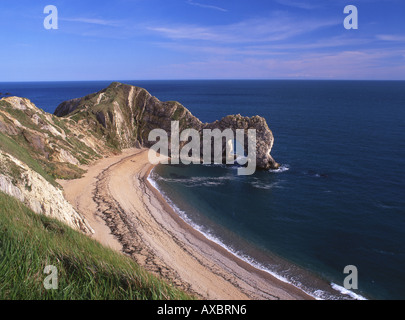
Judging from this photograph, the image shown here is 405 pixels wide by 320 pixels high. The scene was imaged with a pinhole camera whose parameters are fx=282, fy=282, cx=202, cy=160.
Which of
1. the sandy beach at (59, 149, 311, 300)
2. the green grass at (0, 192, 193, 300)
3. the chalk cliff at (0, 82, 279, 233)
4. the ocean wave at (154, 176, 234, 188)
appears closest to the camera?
the green grass at (0, 192, 193, 300)

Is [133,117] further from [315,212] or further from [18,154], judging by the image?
[315,212]

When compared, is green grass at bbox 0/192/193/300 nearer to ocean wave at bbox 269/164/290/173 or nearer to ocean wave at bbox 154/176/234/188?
ocean wave at bbox 154/176/234/188

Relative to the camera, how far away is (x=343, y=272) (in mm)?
23594

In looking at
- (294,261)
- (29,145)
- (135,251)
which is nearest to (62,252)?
(135,251)

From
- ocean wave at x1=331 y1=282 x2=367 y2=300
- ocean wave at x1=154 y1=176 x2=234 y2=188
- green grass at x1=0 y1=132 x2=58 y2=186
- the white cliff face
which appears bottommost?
ocean wave at x1=331 y1=282 x2=367 y2=300

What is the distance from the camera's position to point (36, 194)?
2195cm

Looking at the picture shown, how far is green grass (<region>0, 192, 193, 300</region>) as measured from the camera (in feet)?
22.0

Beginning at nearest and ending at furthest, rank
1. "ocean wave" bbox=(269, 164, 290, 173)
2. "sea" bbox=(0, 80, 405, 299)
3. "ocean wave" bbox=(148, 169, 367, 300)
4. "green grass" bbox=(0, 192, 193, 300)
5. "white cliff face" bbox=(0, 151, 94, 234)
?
"green grass" bbox=(0, 192, 193, 300) < "white cliff face" bbox=(0, 151, 94, 234) < "ocean wave" bbox=(148, 169, 367, 300) < "sea" bbox=(0, 80, 405, 299) < "ocean wave" bbox=(269, 164, 290, 173)

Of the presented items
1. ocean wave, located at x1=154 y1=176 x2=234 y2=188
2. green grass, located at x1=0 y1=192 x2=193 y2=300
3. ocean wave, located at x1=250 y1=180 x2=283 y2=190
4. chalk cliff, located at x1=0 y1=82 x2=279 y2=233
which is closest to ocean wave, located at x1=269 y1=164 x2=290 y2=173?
chalk cliff, located at x1=0 y1=82 x2=279 y2=233

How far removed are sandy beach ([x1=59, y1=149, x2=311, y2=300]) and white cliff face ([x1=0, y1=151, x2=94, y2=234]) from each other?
3.75 m

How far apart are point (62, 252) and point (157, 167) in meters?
43.9

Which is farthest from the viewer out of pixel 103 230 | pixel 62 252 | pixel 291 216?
pixel 291 216

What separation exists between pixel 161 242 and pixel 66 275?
1971cm

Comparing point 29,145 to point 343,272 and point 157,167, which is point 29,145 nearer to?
point 157,167
